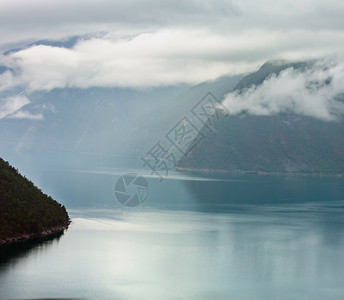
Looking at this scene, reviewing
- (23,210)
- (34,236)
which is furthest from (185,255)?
(23,210)

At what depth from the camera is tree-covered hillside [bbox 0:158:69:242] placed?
7785cm

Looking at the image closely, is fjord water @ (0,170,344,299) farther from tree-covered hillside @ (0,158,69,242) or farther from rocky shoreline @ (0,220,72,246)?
tree-covered hillside @ (0,158,69,242)

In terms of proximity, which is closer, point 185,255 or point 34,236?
point 185,255

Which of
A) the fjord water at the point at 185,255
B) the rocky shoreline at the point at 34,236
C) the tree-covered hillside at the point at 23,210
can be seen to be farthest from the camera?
the tree-covered hillside at the point at 23,210

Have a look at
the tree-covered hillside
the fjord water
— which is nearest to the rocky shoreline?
the tree-covered hillside

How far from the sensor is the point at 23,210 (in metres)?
82.2

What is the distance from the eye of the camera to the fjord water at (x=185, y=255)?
58250 mm

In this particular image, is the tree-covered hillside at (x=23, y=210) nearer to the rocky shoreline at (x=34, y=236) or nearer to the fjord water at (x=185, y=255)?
the rocky shoreline at (x=34, y=236)

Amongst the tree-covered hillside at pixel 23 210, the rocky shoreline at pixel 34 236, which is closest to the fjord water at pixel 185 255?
the rocky shoreline at pixel 34 236

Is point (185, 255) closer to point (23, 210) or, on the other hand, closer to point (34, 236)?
point (34, 236)

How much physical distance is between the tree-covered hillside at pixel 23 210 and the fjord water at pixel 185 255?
3373 mm

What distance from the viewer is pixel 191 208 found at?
12544 centimetres

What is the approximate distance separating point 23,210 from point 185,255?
22.6m

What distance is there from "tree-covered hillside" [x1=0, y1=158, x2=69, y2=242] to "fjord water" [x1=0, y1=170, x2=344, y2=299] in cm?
337
